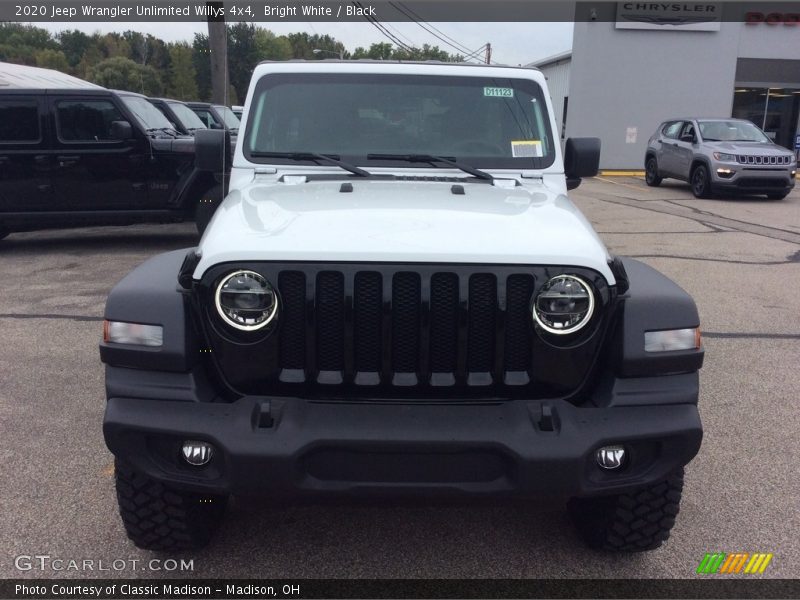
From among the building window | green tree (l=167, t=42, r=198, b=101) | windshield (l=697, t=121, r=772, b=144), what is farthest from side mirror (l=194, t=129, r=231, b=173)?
green tree (l=167, t=42, r=198, b=101)

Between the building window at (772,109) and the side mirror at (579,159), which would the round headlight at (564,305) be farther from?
the building window at (772,109)

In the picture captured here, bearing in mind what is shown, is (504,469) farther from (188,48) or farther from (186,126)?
(188,48)

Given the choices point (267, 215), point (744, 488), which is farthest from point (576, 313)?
point (744, 488)

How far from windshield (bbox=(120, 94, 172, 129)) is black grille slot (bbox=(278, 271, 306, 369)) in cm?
755

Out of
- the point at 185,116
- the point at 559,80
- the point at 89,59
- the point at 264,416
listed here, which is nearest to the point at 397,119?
the point at 264,416

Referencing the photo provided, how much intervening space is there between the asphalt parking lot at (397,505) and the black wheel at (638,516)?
127 mm

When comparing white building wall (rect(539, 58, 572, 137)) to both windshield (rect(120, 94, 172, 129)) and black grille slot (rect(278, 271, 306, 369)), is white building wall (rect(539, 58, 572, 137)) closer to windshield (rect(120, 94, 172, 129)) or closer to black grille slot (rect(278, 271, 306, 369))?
windshield (rect(120, 94, 172, 129))

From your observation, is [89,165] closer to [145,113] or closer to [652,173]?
[145,113]

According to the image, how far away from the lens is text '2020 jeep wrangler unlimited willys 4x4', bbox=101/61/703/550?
2.38m

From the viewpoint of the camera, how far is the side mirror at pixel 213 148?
4020 millimetres

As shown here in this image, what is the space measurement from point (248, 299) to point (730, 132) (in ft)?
52.1

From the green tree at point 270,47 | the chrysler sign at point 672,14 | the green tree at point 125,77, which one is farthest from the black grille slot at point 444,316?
the green tree at point 125,77

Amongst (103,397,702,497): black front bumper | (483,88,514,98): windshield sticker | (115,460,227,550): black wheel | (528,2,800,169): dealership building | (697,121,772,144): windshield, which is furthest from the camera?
(528,2,800,169): dealership building

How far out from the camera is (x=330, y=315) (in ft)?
8.13
